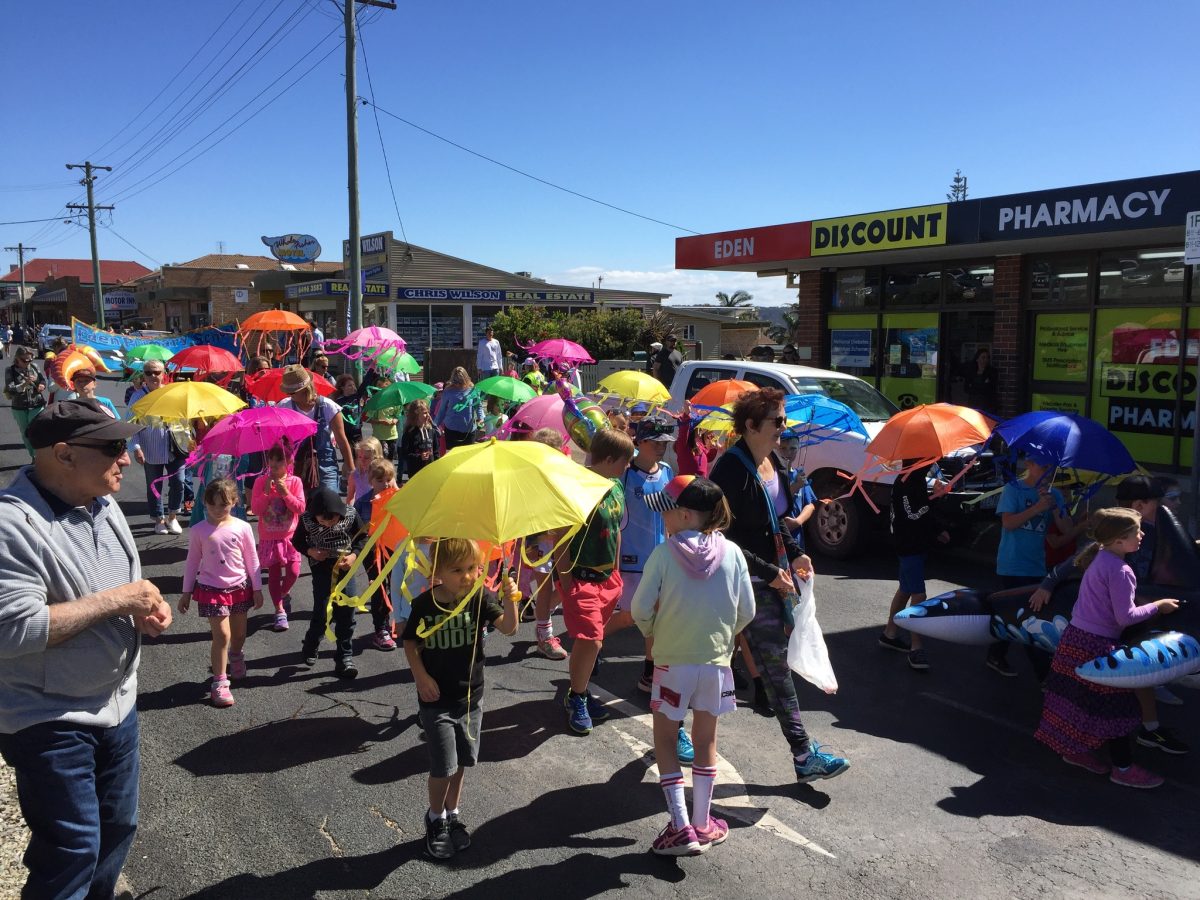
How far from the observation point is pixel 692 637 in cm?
383

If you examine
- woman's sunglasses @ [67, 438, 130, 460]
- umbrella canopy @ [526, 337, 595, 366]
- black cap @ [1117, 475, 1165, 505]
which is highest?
umbrella canopy @ [526, 337, 595, 366]

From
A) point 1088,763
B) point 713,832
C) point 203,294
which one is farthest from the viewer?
point 203,294

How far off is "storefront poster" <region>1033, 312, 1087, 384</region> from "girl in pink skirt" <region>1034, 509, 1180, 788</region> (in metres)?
8.79

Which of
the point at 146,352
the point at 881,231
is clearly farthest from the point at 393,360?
the point at 881,231

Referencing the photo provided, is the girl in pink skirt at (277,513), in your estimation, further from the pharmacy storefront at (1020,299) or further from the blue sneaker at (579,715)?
the pharmacy storefront at (1020,299)

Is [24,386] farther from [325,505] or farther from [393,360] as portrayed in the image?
[325,505]

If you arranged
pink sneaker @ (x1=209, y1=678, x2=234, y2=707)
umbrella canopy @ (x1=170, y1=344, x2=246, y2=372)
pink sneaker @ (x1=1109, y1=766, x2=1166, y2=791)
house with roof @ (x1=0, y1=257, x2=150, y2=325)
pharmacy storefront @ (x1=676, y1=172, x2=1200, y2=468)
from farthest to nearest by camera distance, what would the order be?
house with roof @ (x1=0, y1=257, x2=150, y2=325) → pharmacy storefront @ (x1=676, y1=172, x2=1200, y2=468) → umbrella canopy @ (x1=170, y1=344, x2=246, y2=372) → pink sneaker @ (x1=209, y1=678, x2=234, y2=707) → pink sneaker @ (x1=1109, y1=766, x2=1166, y2=791)

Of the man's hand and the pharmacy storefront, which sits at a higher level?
the pharmacy storefront

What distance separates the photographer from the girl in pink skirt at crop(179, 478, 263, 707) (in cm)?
545

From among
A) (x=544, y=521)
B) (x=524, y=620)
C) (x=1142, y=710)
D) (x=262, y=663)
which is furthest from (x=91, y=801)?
(x=1142, y=710)

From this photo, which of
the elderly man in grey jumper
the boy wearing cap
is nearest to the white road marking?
the boy wearing cap

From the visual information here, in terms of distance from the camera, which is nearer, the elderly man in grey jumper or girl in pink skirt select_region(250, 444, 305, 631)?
the elderly man in grey jumper

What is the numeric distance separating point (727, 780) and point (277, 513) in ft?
12.2

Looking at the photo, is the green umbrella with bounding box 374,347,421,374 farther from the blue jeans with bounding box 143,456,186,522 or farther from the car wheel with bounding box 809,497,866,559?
the car wheel with bounding box 809,497,866,559
